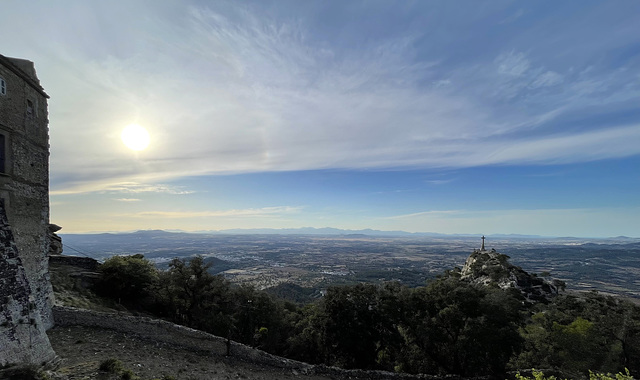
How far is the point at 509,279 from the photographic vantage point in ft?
131

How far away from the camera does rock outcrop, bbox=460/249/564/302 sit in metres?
38.0

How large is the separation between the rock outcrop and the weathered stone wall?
4466 centimetres

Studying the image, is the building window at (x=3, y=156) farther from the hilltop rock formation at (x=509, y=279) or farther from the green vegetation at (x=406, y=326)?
the hilltop rock formation at (x=509, y=279)

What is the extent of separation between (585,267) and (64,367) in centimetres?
17692

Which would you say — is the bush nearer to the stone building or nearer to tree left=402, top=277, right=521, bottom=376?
the stone building

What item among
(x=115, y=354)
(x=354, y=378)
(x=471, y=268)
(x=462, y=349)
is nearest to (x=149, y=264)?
(x=115, y=354)

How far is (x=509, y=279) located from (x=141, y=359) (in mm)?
44328

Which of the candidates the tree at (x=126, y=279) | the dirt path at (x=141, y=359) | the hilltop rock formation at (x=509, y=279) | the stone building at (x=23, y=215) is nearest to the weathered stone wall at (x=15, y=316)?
the stone building at (x=23, y=215)

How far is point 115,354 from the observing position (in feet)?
46.8

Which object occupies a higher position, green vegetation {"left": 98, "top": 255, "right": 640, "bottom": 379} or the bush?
the bush

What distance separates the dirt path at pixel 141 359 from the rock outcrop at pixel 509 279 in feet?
109

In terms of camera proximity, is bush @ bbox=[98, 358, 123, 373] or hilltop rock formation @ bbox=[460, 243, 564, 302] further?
hilltop rock formation @ bbox=[460, 243, 564, 302]

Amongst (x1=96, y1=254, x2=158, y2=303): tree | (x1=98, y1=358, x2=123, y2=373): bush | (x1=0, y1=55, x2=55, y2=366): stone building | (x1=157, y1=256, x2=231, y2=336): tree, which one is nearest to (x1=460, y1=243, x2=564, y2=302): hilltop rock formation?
(x1=157, y1=256, x2=231, y2=336): tree

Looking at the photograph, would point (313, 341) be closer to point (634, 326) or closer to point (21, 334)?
point (21, 334)
